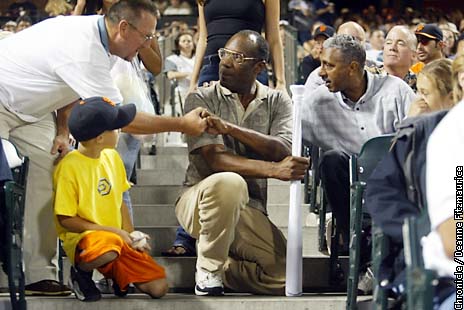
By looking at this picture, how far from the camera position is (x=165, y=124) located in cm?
630

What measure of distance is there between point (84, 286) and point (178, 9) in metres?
15.6

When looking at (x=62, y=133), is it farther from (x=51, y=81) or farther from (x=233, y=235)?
(x=233, y=235)

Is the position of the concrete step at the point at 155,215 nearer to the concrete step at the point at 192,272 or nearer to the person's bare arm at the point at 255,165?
the concrete step at the point at 192,272

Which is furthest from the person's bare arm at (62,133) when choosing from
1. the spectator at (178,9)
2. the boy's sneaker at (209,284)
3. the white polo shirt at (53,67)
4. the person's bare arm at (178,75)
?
the spectator at (178,9)

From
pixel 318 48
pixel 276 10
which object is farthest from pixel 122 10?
pixel 318 48

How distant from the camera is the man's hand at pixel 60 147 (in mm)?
6484

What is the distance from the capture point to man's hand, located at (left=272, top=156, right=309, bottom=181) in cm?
645

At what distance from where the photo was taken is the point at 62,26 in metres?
6.35

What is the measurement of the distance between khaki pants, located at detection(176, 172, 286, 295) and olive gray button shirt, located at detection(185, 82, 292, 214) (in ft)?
0.52

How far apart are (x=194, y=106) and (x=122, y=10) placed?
0.72 meters

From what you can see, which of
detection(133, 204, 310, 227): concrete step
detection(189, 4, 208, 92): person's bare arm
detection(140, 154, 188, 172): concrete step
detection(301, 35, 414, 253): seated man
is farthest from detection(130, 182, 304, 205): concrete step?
detection(301, 35, 414, 253): seated man

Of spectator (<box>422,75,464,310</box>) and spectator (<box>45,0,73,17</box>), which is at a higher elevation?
spectator (<box>45,0,73,17</box>)

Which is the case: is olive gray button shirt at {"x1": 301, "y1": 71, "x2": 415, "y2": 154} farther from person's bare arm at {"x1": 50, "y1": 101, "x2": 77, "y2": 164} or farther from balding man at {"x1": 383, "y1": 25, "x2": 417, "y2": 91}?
person's bare arm at {"x1": 50, "y1": 101, "x2": 77, "y2": 164}

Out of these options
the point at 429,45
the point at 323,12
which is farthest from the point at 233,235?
the point at 323,12
